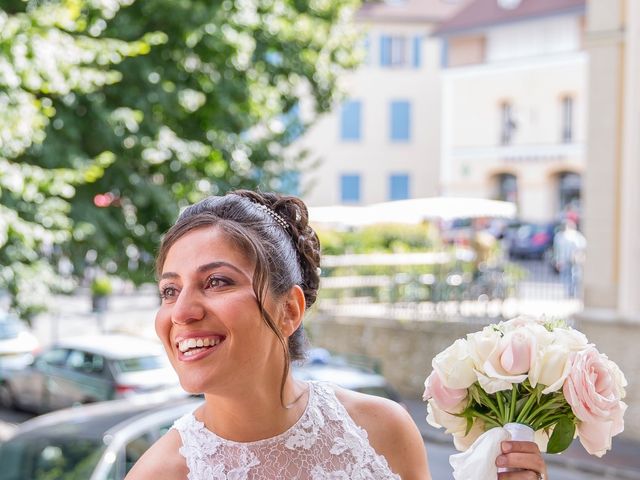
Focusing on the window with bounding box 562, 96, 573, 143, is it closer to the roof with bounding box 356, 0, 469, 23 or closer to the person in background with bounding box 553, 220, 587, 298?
the roof with bounding box 356, 0, 469, 23

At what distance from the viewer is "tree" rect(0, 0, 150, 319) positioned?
332 inches

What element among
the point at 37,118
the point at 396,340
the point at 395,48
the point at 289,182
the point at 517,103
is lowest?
the point at 396,340

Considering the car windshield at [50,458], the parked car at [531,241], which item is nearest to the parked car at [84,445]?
the car windshield at [50,458]

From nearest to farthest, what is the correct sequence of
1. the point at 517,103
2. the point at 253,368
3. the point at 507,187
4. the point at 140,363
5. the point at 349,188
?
the point at 253,368 → the point at 140,363 → the point at 517,103 → the point at 507,187 → the point at 349,188

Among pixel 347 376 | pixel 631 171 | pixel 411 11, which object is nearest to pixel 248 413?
pixel 347 376

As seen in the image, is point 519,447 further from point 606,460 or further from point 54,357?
point 54,357

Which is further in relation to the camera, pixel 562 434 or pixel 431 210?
pixel 431 210

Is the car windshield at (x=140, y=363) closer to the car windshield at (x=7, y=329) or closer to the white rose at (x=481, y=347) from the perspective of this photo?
the car windshield at (x=7, y=329)

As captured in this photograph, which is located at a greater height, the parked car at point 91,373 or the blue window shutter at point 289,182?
the blue window shutter at point 289,182

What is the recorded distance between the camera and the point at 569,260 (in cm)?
2009

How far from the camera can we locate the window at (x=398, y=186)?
46.9 meters

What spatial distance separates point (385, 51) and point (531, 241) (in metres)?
14.5

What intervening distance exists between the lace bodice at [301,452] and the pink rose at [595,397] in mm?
511

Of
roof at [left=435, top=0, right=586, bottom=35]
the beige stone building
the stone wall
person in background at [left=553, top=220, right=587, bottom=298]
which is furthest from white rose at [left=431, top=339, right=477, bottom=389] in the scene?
roof at [left=435, top=0, right=586, bottom=35]
